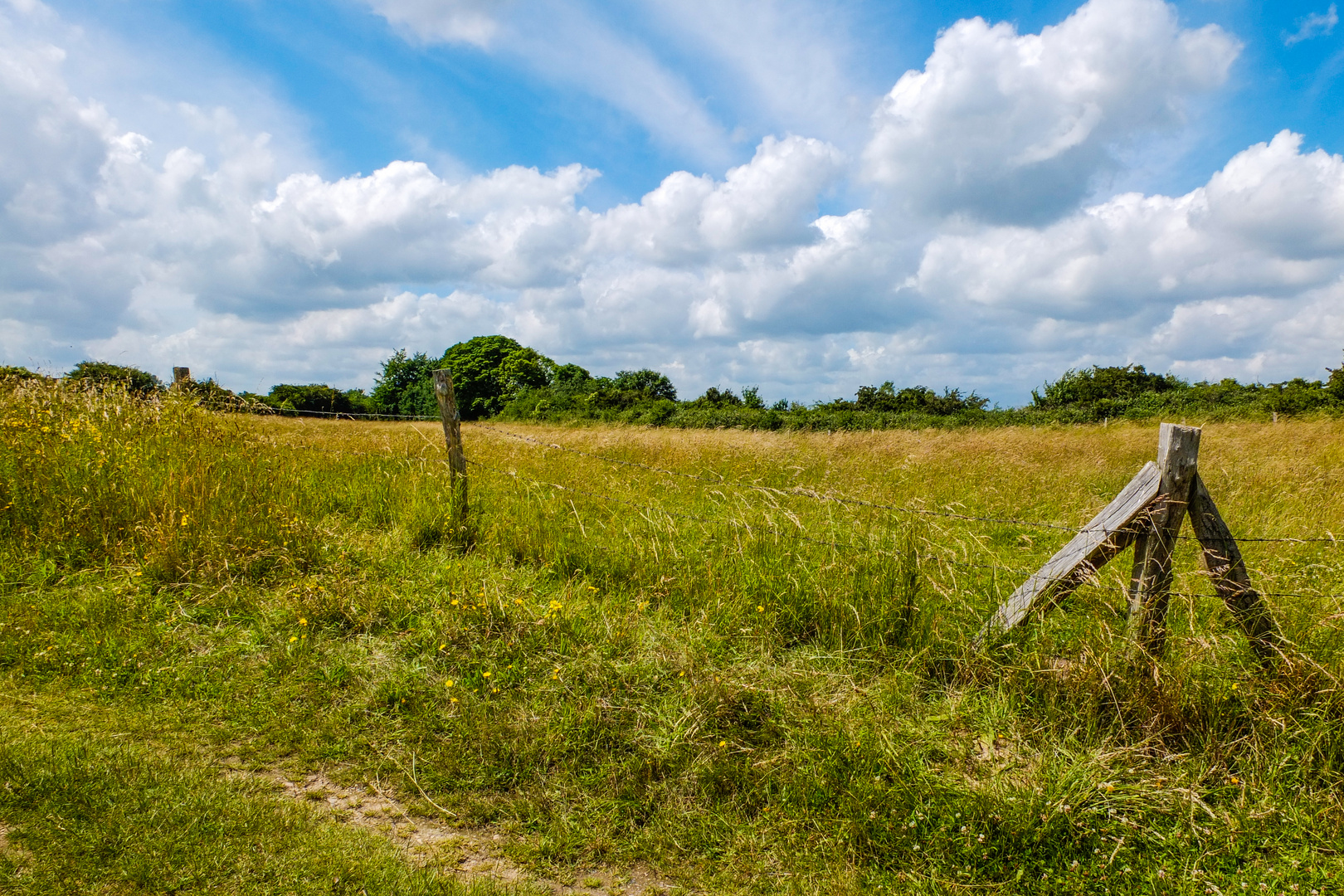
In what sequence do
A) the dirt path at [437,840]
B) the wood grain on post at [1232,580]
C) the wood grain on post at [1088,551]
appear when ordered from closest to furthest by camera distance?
the dirt path at [437,840] → the wood grain on post at [1232,580] → the wood grain on post at [1088,551]

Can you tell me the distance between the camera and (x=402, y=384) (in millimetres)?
60844

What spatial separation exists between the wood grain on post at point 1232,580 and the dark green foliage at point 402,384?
5595 cm

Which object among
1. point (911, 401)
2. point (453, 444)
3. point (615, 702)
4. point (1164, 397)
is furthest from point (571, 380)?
point (615, 702)

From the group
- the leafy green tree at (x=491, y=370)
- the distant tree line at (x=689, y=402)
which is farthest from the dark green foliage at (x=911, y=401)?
the leafy green tree at (x=491, y=370)

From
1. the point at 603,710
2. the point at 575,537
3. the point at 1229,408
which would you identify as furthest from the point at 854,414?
the point at 603,710

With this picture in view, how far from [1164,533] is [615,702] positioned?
317cm

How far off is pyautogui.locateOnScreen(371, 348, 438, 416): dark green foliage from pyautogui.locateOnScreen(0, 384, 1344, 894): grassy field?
170 ft

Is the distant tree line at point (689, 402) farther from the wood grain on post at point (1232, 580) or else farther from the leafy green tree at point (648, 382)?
the wood grain on post at point (1232, 580)

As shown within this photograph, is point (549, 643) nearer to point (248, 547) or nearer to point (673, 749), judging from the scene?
point (673, 749)

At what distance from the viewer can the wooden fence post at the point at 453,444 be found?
6.45 meters

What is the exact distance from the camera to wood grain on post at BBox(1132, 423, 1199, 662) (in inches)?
146

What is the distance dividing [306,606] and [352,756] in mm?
1718

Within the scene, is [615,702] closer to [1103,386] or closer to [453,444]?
[453,444]

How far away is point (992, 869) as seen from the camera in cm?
288
